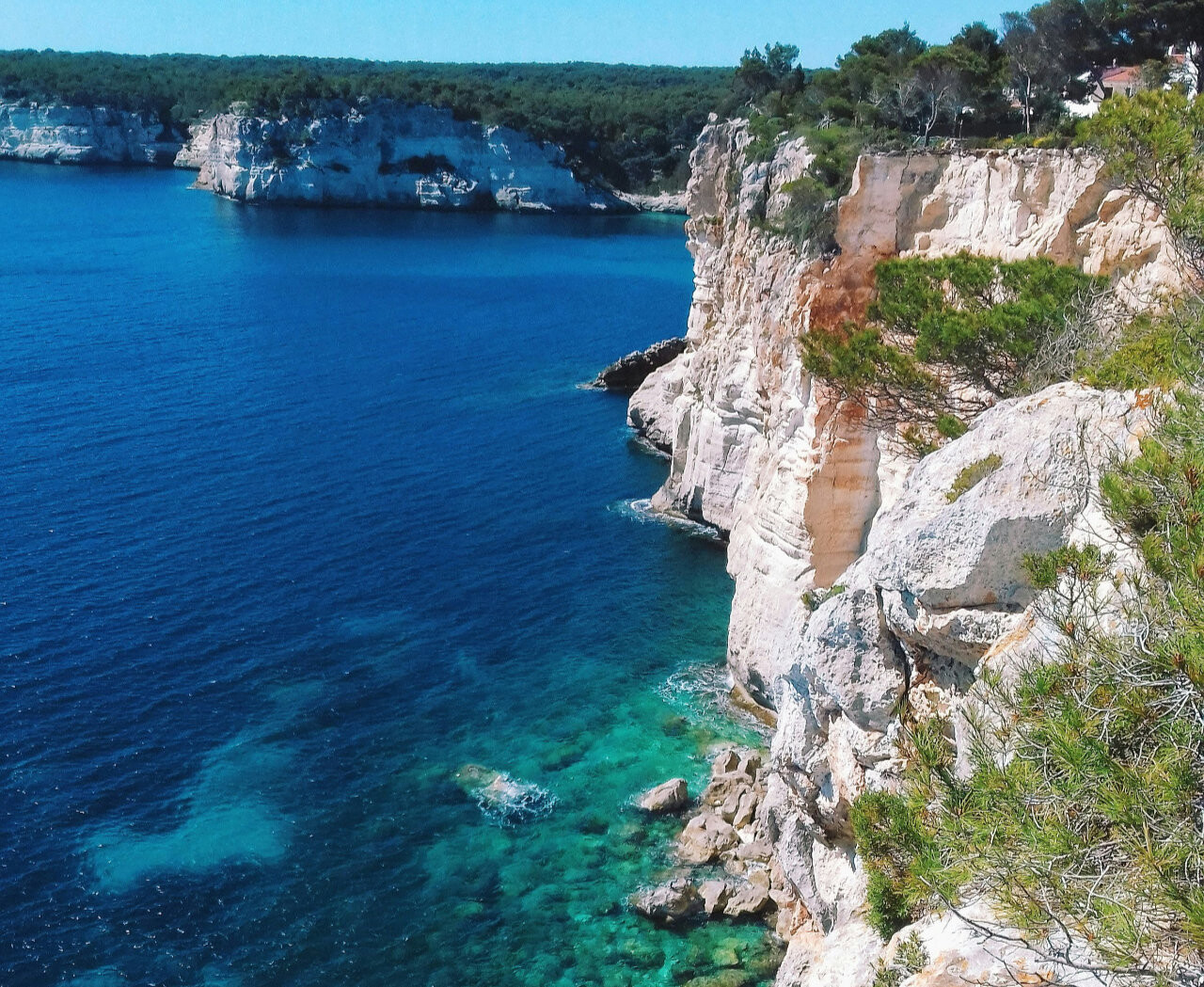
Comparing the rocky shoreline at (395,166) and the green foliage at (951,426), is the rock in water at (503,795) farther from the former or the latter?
the rocky shoreline at (395,166)

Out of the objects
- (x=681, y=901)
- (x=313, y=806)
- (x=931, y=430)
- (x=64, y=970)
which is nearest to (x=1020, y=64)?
(x=931, y=430)

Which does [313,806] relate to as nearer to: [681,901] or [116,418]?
[681,901]

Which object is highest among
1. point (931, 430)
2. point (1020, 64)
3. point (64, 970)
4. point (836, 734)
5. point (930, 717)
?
point (1020, 64)

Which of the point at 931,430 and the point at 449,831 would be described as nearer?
the point at 931,430

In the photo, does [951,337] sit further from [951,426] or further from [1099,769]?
[1099,769]

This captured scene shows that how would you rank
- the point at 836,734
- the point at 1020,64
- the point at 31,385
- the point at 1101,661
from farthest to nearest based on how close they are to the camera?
the point at 31,385
the point at 1020,64
the point at 836,734
the point at 1101,661

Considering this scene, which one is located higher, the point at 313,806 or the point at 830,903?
the point at 830,903

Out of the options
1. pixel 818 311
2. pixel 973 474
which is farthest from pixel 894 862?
pixel 818 311
